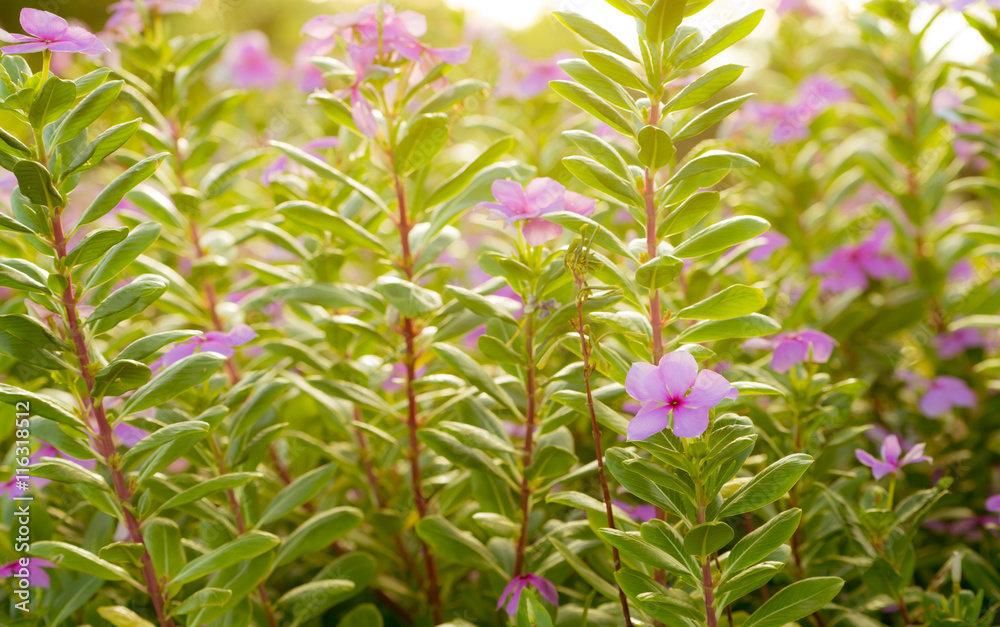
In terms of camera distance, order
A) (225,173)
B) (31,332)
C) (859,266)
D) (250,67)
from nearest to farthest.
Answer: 1. (31,332)
2. (225,173)
3. (859,266)
4. (250,67)

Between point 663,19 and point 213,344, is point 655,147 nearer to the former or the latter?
point 663,19

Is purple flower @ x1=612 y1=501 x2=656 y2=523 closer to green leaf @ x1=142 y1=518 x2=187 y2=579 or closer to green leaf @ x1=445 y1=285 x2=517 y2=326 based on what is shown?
green leaf @ x1=445 y1=285 x2=517 y2=326

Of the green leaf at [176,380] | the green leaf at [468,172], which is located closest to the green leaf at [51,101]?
Answer: the green leaf at [176,380]

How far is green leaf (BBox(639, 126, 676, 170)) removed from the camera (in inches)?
37.4

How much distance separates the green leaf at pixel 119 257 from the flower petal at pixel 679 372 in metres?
0.72

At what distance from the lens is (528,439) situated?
1.22 metres

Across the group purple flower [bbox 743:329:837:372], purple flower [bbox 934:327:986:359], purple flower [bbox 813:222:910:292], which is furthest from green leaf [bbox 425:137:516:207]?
purple flower [bbox 934:327:986:359]

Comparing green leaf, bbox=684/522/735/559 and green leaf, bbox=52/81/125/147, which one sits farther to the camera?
green leaf, bbox=52/81/125/147

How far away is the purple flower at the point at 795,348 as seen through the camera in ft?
4.19

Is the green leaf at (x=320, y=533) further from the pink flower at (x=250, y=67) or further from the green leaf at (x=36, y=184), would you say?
the pink flower at (x=250, y=67)

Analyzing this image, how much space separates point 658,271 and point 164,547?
0.91m

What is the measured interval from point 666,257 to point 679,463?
263mm

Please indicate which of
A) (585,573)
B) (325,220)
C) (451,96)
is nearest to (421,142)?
(451,96)

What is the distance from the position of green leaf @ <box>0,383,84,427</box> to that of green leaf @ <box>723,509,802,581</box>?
918mm
